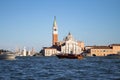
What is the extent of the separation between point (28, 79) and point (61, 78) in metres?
3.24

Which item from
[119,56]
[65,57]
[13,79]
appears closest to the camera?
[13,79]

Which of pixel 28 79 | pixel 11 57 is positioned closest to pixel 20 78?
pixel 28 79

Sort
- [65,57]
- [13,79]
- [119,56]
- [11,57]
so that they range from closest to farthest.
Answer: [13,79] < [11,57] < [65,57] < [119,56]

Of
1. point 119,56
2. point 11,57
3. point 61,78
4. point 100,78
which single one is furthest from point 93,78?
point 119,56

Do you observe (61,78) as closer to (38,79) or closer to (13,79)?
(38,79)

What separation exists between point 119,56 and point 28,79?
120142 millimetres

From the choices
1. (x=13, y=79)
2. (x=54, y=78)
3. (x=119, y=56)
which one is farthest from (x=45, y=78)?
(x=119, y=56)

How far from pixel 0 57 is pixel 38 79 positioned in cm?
7657

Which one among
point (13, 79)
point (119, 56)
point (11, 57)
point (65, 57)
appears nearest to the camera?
point (13, 79)

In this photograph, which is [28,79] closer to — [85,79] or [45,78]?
[45,78]

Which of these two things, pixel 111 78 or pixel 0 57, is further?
pixel 0 57

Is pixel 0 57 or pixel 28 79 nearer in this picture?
pixel 28 79

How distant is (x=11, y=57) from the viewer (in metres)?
106

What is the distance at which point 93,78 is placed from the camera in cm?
3234
